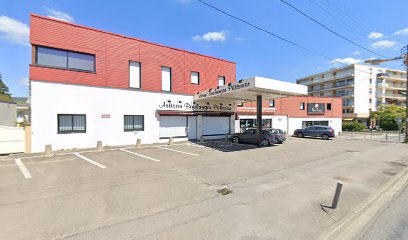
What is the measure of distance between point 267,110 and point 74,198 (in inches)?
996

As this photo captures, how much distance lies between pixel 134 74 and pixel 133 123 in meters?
4.13

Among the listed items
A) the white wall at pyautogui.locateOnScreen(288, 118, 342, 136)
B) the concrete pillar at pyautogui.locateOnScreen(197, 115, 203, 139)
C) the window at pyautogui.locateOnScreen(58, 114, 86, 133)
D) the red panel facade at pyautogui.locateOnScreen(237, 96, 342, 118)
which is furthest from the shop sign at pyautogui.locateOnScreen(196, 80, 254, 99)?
the white wall at pyautogui.locateOnScreen(288, 118, 342, 136)

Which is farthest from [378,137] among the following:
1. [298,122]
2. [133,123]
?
[133,123]

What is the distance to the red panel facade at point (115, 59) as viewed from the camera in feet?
41.5

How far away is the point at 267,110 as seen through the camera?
27.0 metres

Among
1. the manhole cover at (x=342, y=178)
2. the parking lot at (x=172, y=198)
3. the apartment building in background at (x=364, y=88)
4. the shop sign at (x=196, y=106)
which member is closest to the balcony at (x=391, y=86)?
the apartment building in background at (x=364, y=88)

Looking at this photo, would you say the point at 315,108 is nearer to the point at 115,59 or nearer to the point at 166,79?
the point at 166,79

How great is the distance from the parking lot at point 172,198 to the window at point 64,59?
704cm

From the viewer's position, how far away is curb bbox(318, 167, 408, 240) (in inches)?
155

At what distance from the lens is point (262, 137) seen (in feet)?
54.5

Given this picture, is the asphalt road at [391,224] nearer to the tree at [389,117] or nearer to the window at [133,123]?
the window at [133,123]

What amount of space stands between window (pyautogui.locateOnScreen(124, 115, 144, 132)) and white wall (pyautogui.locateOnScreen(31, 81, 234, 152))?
312 mm

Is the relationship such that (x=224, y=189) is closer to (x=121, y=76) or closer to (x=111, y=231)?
(x=111, y=231)

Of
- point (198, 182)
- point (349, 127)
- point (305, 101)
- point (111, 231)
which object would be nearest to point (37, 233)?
point (111, 231)
